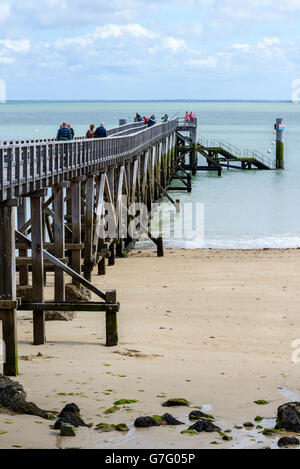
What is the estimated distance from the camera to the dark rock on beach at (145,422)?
9.76 metres

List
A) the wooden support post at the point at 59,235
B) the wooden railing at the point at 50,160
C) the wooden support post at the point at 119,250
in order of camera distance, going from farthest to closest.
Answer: the wooden support post at the point at 119,250 < the wooden support post at the point at 59,235 < the wooden railing at the point at 50,160

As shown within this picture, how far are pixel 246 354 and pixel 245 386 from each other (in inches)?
86.9

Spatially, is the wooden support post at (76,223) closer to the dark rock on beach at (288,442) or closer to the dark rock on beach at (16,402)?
the dark rock on beach at (16,402)

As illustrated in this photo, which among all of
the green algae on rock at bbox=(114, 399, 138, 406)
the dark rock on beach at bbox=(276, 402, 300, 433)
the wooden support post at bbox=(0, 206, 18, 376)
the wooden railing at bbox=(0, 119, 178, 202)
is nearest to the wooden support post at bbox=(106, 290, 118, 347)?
the wooden support post at bbox=(0, 206, 18, 376)

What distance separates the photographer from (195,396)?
11.4m

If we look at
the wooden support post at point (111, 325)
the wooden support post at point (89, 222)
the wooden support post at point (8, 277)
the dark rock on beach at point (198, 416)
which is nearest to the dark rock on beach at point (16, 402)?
the dark rock on beach at point (198, 416)

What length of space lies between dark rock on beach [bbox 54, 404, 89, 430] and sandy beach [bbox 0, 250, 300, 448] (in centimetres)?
14

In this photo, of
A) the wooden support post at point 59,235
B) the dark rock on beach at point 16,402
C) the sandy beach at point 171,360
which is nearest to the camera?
the sandy beach at point 171,360

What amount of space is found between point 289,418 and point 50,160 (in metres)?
9.00

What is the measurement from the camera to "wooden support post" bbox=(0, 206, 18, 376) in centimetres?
1272

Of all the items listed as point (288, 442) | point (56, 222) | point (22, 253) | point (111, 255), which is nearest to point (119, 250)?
point (111, 255)

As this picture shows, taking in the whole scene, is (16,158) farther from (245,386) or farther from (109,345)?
(245,386)

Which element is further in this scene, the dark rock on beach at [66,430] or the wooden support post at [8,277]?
the wooden support post at [8,277]
